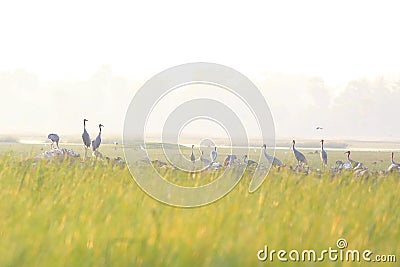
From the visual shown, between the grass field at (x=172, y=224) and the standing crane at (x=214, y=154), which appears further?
the standing crane at (x=214, y=154)

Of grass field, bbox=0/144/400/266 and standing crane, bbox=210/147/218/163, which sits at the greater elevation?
standing crane, bbox=210/147/218/163

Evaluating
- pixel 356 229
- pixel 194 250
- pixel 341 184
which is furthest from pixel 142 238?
pixel 341 184

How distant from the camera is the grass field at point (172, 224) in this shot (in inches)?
268

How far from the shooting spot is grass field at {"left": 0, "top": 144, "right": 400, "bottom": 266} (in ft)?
22.4

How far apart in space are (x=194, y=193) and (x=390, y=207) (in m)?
3.51

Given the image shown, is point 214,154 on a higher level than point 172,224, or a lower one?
higher

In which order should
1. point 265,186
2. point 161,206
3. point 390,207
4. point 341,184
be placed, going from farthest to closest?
1. point 341,184
2. point 265,186
3. point 390,207
4. point 161,206

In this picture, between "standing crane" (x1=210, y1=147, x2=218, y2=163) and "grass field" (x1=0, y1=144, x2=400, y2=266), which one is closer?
"grass field" (x1=0, y1=144, x2=400, y2=266)

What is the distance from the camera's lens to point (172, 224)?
8.01m

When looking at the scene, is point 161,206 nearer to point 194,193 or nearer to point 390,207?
point 194,193

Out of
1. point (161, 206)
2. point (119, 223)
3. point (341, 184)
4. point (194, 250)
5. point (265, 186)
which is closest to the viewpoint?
point (194, 250)

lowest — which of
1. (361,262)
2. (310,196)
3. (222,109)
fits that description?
(361,262)

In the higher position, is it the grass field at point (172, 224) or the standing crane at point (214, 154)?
the standing crane at point (214, 154)

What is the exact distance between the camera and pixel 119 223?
7965mm
